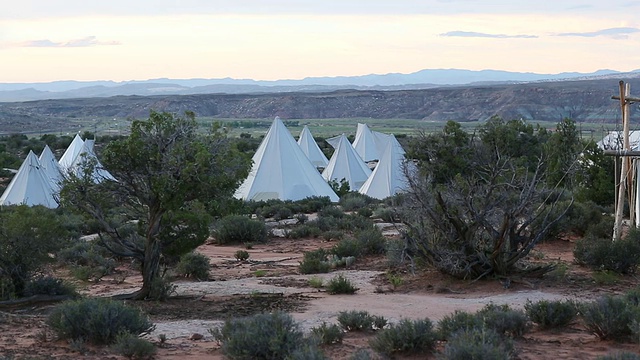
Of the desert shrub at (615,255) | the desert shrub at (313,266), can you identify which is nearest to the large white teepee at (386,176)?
the desert shrub at (313,266)

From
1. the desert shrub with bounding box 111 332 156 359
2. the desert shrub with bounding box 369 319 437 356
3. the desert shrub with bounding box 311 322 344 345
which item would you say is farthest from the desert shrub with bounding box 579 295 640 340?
the desert shrub with bounding box 111 332 156 359

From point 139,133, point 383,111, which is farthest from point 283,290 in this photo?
point 383,111

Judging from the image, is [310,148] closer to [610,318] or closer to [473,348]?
[610,318]

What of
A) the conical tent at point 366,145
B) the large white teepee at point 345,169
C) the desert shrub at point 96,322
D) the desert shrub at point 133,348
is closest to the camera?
the desert shrub at point 133,348

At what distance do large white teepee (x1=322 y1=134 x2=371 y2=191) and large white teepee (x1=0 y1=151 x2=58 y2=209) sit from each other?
11.3 meters

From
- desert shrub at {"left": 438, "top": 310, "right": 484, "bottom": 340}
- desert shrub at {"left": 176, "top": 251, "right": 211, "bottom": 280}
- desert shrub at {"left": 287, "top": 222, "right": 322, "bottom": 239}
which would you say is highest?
desert shrub at {"left": 438, "top": 310, "right": 484, "bottom": 340}

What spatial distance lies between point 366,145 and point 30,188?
21590mm

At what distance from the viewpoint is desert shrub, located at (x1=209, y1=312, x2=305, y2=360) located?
286 inches

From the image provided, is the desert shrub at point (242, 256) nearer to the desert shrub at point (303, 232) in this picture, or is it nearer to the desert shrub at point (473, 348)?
the desert shrub at point (303, 232)

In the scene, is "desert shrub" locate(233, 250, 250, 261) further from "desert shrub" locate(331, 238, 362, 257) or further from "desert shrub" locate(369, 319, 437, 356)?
"desert shrub" locate(369, 319, 437, 356)

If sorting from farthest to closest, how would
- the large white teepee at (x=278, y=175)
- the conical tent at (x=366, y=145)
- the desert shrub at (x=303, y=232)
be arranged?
the conical tent at (x=366, y=145), the large white teepee at (x=278, y=175), the desert shrub at (x=303, y=232)

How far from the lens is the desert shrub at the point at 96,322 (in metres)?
8.34

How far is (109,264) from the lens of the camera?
15.6m

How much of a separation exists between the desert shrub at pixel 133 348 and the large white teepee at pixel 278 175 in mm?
20034
